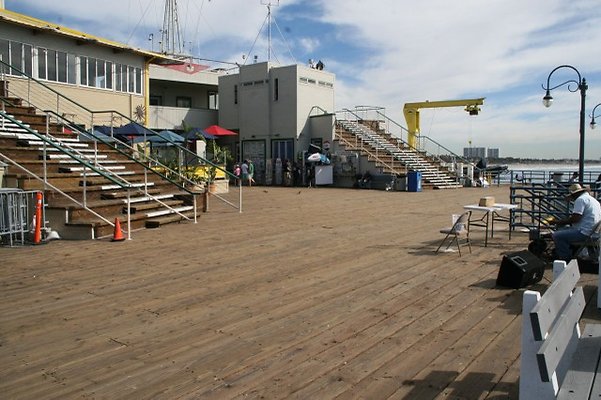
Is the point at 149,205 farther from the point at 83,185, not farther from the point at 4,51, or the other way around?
the point at 4,51

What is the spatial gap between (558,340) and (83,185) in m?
10.4

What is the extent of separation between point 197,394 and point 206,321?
5.39ft

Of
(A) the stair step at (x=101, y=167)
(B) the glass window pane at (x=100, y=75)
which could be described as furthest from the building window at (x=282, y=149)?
(A) the stair step at (x=101, y=167)

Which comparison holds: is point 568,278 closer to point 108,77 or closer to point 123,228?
point 123,228

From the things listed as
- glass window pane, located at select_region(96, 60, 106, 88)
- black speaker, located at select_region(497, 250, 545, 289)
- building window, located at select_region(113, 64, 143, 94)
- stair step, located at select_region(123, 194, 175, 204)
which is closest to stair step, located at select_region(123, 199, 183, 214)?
stair step, located at select_region(123, 194, 175, 204)

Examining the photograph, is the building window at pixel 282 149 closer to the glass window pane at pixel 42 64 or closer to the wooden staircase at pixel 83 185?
the glass window pane at pixel 42 64

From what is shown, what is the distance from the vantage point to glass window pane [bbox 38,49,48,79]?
2153 cm

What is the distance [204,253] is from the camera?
878cm

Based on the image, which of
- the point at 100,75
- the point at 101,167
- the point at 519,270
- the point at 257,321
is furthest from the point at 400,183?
the point at 257,321

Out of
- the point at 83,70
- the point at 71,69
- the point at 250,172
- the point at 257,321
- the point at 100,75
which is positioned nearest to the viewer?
the point at 257,321

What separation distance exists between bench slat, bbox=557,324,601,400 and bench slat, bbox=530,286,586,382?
0.18 meters

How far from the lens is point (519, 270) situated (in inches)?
251

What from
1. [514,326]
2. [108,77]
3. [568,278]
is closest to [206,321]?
[514,326]

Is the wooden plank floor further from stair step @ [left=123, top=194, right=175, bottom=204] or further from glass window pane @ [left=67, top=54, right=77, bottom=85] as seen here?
glass window pane @ [left=67, top=54, right=77, bottom=85]
